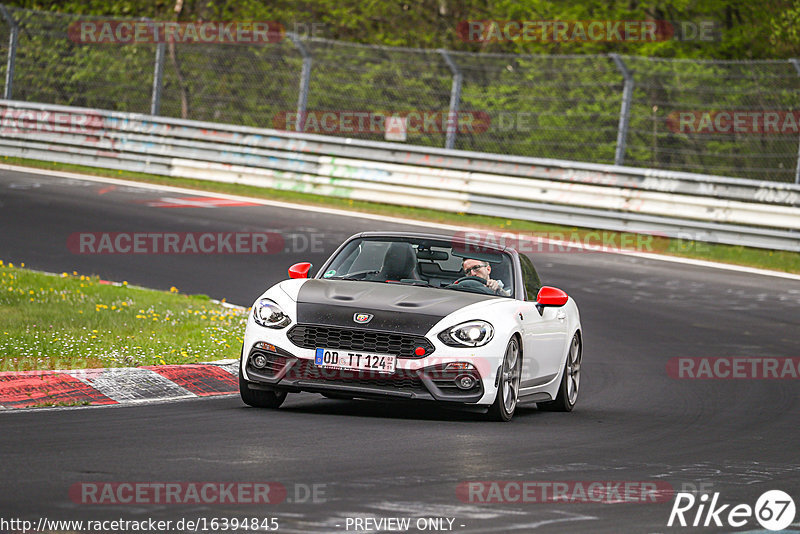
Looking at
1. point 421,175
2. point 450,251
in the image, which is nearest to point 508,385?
point 450,251

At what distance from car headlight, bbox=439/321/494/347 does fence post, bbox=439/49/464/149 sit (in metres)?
14.5

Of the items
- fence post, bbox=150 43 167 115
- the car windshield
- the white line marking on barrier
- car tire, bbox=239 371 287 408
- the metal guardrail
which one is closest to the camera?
car tire, bbox=239 371 287 408

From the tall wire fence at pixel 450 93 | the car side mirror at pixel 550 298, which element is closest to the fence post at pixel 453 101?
the tall wire fence at pixel 450 93

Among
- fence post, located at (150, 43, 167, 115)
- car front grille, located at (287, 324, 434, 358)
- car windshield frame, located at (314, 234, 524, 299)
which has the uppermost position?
fence post, located at (150, 43, 167, 115)

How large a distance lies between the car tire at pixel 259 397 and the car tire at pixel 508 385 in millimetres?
1437

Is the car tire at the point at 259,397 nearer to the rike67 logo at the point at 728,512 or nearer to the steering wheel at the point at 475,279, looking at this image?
the steering wheel at the point at 475,279

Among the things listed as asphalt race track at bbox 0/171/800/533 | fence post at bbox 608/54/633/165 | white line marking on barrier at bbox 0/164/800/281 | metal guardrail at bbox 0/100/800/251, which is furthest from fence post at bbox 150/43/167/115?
asphalt race track at bbox 0/171/800/533

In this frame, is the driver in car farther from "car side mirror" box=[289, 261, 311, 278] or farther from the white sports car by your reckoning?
Answer: "car side mirror" box=[289, 261, 311, 278]

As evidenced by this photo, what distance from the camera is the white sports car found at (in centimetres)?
882

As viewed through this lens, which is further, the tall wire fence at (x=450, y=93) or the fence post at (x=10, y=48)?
the fence post at (x=10, y=48)

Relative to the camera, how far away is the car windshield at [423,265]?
10055 millimetres

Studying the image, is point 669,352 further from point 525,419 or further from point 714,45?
point 714,45

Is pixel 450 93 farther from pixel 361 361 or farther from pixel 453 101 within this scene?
pixel 361 361

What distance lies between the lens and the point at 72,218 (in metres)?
20.1
